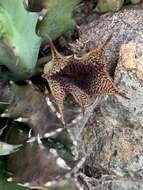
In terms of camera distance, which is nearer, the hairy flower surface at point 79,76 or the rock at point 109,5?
the hairy flower surface at point 79,76

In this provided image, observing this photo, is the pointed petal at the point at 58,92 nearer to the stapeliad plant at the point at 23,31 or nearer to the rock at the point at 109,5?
the stapeliad plant at the point at 23,31

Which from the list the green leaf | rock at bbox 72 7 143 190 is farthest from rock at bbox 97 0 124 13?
the green leaf

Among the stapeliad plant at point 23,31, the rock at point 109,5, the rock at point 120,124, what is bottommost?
the rock at point 120,124

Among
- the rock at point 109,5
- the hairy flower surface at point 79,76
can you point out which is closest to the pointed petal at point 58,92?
the hairy flower surface at point 79,76

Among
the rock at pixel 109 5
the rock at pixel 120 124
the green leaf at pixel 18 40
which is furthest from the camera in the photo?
the rock at pixel 109 5

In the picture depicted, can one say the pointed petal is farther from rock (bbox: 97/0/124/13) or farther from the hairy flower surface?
rock (bbox: 97/0/124/13)

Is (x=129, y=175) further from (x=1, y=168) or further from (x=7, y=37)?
(x=7, y=37)

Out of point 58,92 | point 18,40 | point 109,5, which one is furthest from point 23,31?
point 109,5

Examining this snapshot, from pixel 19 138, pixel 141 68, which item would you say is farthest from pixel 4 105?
pixel 141 68
